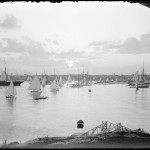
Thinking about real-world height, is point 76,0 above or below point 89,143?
above

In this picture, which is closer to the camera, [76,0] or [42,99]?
[76,0]

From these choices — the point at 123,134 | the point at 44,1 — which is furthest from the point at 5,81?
the point at 44,1

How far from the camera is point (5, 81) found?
106 metres

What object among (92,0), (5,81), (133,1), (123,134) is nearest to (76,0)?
(92,0)

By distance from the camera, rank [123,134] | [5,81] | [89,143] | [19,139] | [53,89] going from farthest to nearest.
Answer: [5,81]
[53,89]
[19,139]
[123,134]
[89,143]

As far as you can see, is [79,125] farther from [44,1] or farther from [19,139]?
[44,1]

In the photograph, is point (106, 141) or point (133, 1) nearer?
point (133, 1)

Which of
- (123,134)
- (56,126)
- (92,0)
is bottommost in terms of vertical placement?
(56,126)

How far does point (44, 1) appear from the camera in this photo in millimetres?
2264

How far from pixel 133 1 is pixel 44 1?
3.07ft

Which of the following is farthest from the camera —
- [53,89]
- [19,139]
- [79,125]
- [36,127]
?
[53,89]

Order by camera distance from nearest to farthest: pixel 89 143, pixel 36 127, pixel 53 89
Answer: pixel 89 143, pixel 36 127, pixel 53 89

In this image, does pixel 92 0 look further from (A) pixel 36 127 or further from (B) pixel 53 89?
(B) pixel 53 89

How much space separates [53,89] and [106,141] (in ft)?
240
